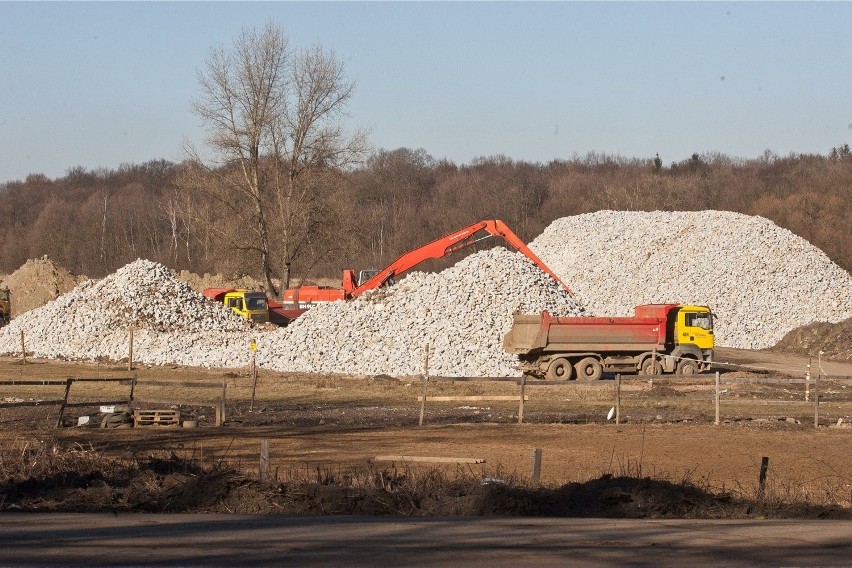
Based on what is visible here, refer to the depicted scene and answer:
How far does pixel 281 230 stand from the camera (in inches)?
2394

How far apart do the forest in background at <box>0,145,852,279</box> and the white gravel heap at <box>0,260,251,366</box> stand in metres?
13.0

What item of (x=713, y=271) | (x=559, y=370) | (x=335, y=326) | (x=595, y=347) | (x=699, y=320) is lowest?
(x=559, y=370)

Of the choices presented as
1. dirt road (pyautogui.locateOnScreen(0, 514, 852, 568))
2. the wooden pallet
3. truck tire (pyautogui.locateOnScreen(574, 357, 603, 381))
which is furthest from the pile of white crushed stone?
dirt road (pyautogui.locateOnScreen(0, 514, 852, 568))

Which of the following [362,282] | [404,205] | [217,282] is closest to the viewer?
[362,282]

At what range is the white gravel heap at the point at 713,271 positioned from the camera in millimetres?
53625

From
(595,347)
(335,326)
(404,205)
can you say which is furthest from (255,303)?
(404,205)

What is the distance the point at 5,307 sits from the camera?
60312 millimetres

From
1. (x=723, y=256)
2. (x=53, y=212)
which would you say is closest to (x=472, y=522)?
(x=723, y=256)

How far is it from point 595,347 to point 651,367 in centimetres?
200

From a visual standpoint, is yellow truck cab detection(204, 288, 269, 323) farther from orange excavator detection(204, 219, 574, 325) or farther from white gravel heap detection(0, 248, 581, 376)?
white gravel heap detection(0, 248, 581, 376)

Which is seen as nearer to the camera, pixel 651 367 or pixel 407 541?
pixel 407 541

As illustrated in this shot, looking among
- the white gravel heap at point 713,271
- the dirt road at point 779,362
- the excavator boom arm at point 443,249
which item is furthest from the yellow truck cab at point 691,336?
the white gravel heap at point 713,271

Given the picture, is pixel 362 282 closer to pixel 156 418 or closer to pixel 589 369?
pixel 589 369

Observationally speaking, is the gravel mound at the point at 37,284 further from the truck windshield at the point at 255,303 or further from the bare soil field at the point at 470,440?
the bare soil field at the point at 470,440
